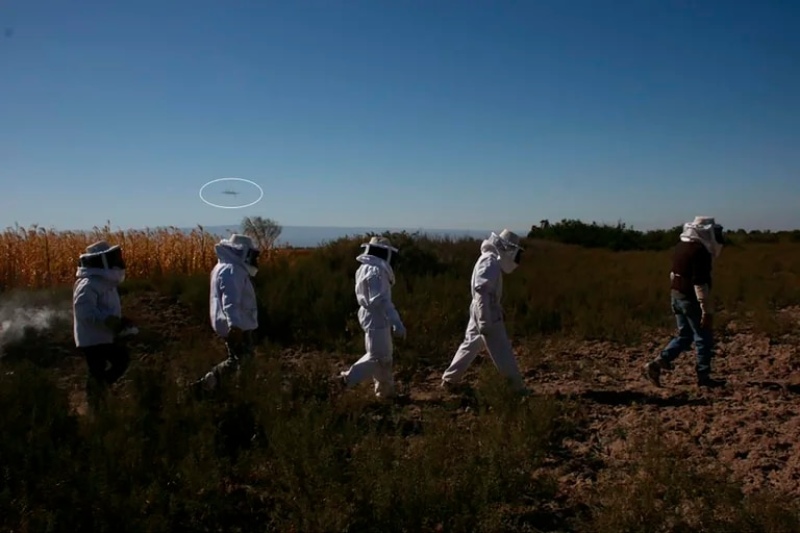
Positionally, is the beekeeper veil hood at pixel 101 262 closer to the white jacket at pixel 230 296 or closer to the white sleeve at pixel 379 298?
the white jacket at pixel 230 296

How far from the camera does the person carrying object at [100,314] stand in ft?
22.7

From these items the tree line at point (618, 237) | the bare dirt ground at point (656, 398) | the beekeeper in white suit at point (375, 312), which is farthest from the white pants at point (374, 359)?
the tree line at point (618, 237)

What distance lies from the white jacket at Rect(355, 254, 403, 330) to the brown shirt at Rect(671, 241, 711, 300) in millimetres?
3350

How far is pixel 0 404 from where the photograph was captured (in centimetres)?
632

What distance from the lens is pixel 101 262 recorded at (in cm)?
700

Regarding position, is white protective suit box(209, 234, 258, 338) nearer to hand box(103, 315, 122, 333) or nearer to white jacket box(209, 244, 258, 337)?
white jacket box(209, 244, 258, 337)

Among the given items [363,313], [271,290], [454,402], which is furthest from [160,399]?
[271,290]

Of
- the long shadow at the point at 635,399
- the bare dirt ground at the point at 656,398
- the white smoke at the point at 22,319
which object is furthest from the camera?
the white smoke at the point at 22,319

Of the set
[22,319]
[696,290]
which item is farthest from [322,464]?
[22,319]

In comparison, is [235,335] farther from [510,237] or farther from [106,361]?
[510,237]

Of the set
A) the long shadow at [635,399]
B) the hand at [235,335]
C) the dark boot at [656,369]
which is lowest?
the long shadow at [635,399]

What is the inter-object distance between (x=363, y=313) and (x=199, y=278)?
7.44 m

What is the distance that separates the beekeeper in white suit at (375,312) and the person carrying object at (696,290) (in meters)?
3.32

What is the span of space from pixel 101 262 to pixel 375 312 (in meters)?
2.95
